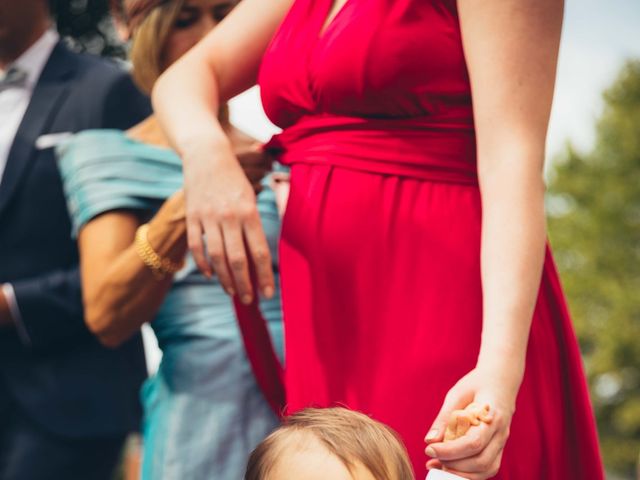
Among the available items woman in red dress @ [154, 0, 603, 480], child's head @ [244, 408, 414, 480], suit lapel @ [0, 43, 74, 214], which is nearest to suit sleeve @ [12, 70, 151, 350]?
suit lapel @ [0, 43, 74, 214]

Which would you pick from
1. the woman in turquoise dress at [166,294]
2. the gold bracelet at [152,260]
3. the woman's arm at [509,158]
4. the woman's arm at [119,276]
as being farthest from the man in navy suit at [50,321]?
the woman's arm at [509,158]

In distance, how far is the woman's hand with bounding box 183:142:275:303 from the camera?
192 centimetres

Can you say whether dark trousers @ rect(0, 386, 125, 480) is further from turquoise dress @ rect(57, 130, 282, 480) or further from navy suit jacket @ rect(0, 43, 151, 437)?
turquoise dress @ rect(57, 130, 282, 480)

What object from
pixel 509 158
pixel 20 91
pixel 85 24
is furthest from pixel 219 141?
pixel 85 24

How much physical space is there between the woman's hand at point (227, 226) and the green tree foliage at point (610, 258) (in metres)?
23.5

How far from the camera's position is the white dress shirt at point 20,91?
3.70 meters

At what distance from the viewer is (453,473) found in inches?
65.1

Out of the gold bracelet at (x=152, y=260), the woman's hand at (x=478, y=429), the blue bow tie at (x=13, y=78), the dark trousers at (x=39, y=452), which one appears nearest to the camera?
the woman's hand at (x=478, y=429)

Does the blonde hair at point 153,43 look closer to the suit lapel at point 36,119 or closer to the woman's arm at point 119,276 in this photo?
the woman's arm at point 119,276

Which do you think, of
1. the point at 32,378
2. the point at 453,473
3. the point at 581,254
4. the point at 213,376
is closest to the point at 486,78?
the point at 453,473

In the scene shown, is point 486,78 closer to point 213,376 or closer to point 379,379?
point 379,379

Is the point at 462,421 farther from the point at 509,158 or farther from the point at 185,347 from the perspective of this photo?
the point at 185,347

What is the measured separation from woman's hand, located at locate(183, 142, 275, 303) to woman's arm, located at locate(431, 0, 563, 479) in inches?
15.0

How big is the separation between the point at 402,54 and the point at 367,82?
0.25ft
